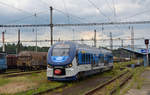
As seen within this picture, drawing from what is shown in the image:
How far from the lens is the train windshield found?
16.0 meters

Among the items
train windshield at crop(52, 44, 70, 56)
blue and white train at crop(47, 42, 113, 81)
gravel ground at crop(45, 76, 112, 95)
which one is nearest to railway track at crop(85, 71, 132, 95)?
gravel ground at crop(45, 76, 112, 95)

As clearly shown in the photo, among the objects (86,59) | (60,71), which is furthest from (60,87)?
(86,59)

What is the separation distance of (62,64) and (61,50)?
1.28 meters

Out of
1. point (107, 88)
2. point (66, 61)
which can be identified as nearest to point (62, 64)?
point (66, 61)

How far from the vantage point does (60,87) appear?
13.8m

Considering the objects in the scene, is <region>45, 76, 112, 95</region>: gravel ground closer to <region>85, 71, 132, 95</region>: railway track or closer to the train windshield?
<region>85, 71, 132, 95</region>: railway track

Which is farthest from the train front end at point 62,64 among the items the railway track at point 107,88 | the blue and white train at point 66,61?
the railway track at point 107,88

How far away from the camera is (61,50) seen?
16.2 metres

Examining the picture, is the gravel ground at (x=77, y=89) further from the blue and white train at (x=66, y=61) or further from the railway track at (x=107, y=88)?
the blue and white train at (x=66, y=61)

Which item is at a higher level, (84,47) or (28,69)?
(84,47)

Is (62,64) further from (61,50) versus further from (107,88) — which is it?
(107,88)

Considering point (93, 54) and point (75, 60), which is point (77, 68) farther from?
point (93, 54)

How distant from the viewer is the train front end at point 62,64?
15336mm

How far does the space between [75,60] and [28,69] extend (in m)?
17.2
